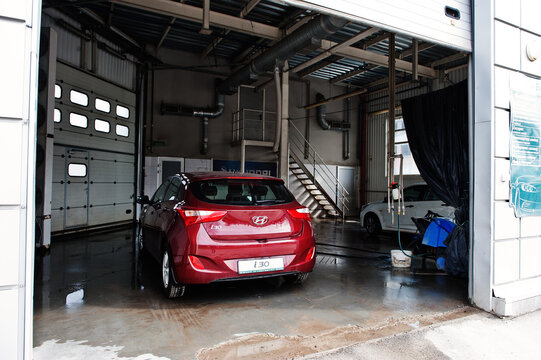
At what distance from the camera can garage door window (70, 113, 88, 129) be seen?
8969mm

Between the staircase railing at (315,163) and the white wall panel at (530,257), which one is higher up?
the staircase railing at (315,163)

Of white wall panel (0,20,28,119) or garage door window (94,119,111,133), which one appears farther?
garage door window (94,119,111,133)

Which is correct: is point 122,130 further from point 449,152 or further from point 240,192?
point 449,152

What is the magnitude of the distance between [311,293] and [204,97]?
1020 centimetres

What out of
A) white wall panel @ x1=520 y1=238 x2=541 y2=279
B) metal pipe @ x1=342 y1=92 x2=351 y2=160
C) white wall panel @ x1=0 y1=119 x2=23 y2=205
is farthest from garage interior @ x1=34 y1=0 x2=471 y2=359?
white wall panel @ x1=0 y1=119 x2=23 y2=205

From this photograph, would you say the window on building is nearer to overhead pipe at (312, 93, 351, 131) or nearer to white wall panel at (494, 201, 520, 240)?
overhead pipe at (312, 93, 351, 131)

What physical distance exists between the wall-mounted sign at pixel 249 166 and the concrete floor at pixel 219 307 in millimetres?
7353

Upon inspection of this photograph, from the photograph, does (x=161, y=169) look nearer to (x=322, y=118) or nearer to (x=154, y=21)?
(x=154, y=21)

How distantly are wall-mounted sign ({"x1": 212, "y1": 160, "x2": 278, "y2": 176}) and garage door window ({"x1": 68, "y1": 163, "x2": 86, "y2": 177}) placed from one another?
15.0 ft

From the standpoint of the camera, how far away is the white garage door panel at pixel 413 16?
335 centimetres

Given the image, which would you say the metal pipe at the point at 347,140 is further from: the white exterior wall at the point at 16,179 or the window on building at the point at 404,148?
the white exterior wall at the point at 16,179

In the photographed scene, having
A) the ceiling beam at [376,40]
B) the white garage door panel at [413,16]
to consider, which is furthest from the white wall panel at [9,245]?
the ceiling beam at [376,40]

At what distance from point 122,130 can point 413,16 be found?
929 cm

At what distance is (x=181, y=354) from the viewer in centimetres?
280
